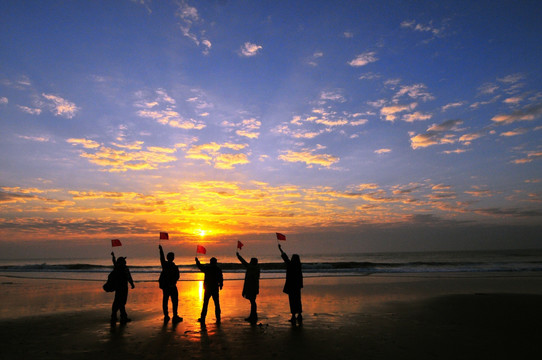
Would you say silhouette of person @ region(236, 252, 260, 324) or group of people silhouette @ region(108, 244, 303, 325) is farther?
silhouette of person @ region(236, 252, 260, 324)

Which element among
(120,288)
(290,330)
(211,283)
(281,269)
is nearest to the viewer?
(290,330)

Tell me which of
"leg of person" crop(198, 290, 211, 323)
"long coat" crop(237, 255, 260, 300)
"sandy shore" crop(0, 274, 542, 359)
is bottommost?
"sandy shore" crop(0, 274, 542, 359)

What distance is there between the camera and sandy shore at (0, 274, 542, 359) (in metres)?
7.79

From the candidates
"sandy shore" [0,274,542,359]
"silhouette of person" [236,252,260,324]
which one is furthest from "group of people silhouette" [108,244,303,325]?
"sandy shore" [0,274,542,359]

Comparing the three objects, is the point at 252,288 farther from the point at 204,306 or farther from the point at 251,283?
the point at 204,306

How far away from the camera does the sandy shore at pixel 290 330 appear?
25.5 ft

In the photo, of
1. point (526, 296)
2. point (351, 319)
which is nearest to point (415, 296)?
point (526, 296)

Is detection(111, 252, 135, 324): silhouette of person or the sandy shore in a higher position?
detection(111, 252, 135, 324): silhouette of person

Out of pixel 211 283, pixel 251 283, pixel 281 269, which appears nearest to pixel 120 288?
pixel 211 283

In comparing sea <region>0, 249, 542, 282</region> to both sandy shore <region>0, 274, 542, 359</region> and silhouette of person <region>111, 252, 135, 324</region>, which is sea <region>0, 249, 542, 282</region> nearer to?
sandy shore <region>0, 274, 542, 359</region>

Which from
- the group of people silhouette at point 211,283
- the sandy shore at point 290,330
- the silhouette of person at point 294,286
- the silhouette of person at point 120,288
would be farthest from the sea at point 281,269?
the silhouette of person at point 294,286

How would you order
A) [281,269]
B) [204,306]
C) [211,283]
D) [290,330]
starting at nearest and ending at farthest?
1. [290,330]
2. [204,306]
3. [211,283]
4. [281,269]

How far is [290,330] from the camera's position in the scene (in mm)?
9898

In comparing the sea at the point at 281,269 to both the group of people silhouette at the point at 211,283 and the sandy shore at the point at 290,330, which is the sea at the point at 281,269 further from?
the group of people silhouette at the point at 211,283
